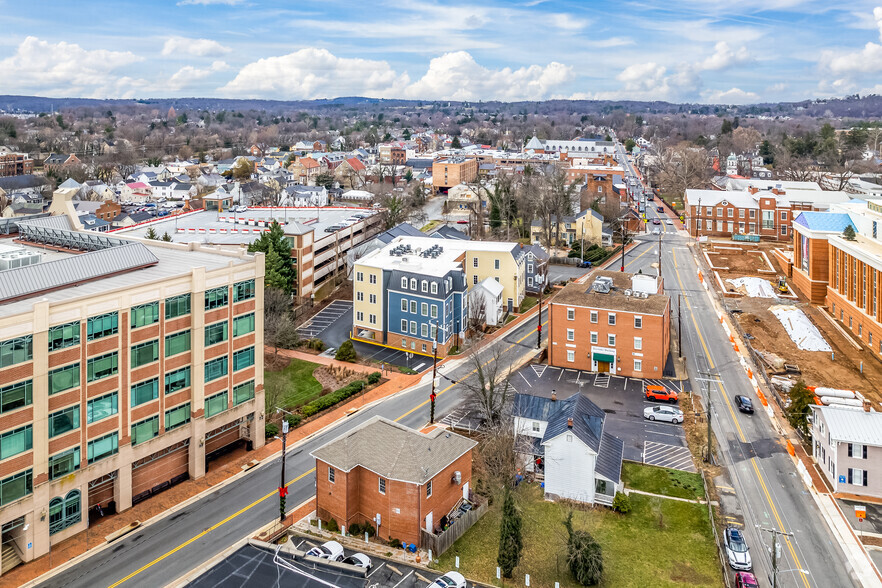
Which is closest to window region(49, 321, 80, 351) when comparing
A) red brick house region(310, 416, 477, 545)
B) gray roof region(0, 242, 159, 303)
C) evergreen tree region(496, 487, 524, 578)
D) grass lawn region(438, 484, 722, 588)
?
gray roof region(0, 242, 159, 303)

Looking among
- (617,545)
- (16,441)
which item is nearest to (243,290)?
(16,441)

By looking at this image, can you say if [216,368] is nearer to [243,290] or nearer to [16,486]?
[243,290]

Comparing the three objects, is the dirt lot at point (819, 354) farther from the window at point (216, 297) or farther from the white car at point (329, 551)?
the window at point (216, 297)

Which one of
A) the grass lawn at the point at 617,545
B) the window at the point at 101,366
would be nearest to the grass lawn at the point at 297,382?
the window at the point at 101,366

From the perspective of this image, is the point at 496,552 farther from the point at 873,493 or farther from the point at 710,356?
the point at 710,356

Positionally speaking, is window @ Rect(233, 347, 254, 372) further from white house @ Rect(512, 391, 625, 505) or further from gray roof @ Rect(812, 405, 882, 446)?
gray roof @ Rect(812, 405, 882, 446)
